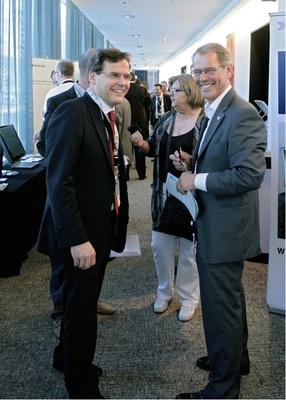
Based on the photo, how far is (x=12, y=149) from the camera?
4.18 meters

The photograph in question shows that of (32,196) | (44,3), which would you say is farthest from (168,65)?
(32,196)

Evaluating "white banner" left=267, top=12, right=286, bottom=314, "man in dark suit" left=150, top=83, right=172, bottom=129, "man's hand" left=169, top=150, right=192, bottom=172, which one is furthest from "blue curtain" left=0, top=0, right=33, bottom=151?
"man in dark suit" left=150, top=83, right=172, bottom=129

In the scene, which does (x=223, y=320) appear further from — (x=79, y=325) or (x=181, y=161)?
(x=181, y=161)

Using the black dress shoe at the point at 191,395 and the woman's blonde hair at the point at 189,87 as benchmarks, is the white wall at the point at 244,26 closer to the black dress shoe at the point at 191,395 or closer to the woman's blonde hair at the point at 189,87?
the woman's blonde hair at the point at 189,87

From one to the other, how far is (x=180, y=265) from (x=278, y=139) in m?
0.96

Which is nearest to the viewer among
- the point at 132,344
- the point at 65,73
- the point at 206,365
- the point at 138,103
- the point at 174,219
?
the point at 206,365

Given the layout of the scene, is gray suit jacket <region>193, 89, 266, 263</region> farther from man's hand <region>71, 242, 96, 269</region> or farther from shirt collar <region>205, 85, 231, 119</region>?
man's hand <region>71, 242, 96, 269</region>

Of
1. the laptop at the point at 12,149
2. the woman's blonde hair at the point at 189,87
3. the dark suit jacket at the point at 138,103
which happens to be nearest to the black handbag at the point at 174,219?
the woman's blonde hair at the point at 189,87

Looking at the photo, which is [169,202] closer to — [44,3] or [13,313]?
[13,313]

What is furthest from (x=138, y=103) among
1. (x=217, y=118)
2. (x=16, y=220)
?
(x=217, y=118)

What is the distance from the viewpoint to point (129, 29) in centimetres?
1373

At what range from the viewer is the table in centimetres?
330

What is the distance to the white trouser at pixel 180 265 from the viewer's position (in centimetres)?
268

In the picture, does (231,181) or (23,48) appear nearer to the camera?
(231,181)
